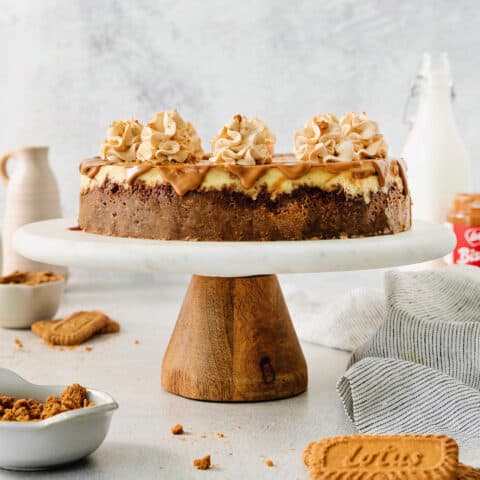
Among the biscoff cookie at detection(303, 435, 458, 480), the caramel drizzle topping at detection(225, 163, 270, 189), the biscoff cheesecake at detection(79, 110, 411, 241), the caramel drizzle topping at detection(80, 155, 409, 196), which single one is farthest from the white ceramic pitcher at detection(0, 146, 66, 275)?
the biscoff cookie at detection(303, 435, 458, 480)

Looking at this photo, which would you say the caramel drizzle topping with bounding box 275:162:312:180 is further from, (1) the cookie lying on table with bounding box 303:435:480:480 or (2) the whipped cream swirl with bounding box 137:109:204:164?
(1) the cookie lying on table with bounding box 303:435:480:480

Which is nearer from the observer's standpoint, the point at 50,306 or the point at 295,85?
the point at 50,306

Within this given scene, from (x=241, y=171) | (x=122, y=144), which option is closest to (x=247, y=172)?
(x=241, y=171)

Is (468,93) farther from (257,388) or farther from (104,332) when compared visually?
(257,388)

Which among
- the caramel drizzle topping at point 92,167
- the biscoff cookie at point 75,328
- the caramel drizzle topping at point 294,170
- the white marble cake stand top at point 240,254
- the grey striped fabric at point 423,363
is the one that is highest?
the caramel drizzle topping at point 294,170

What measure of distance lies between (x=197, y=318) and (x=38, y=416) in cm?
34

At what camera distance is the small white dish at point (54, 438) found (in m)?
1.02

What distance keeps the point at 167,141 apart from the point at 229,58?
1.25 meters

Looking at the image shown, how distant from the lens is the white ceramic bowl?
181 centimetres

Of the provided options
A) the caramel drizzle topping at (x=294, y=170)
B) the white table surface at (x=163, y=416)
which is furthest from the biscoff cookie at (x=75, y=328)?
the caramel drizzle topping at (x=294, y=170)

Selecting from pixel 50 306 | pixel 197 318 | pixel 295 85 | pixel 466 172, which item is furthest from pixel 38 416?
pixel 295 85

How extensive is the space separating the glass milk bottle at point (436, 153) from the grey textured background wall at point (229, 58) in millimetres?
400

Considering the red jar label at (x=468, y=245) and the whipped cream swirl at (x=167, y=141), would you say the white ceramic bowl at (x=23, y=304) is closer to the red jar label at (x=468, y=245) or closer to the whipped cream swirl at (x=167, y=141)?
the whipped cream swirl at (x=167, y=141)

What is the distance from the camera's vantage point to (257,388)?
1.35 meters
